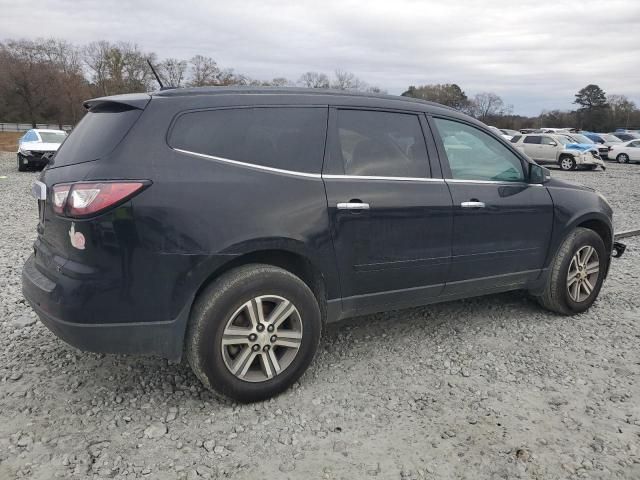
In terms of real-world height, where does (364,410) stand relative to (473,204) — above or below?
below

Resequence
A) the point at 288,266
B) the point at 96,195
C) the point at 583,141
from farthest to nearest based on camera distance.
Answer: the point at 583,141, the point at 288,266, the point at 96,195

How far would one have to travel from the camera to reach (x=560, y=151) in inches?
916

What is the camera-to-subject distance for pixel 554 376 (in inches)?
139

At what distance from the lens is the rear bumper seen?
273cm

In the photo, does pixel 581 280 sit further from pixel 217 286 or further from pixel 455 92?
pixel 455 92

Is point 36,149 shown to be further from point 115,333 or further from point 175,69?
point 175,69

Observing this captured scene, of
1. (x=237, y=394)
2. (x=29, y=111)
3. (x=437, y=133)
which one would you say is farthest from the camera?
(x=29, y=111)

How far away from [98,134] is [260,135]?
2.95 ft

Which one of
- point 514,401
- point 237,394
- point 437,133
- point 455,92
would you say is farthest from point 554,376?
point 455,92

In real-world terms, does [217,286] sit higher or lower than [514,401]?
higher

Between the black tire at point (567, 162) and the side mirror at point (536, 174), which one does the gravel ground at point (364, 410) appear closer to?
the side mirror at point (536, 174)

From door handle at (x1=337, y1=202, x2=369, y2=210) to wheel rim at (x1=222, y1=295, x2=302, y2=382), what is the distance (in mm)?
663

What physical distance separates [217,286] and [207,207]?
1.43 ft

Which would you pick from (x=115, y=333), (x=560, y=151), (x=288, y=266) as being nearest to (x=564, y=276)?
(x=288, y=266)
